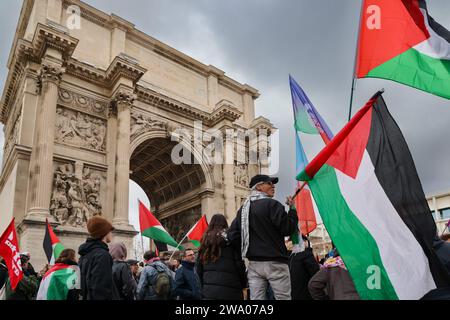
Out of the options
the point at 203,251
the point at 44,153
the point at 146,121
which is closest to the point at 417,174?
the point at 203,251

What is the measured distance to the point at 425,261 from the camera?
2812 mm

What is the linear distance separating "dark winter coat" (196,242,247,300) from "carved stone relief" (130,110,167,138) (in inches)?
633

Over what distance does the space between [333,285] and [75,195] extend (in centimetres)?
1415

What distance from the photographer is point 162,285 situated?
517 centimetres

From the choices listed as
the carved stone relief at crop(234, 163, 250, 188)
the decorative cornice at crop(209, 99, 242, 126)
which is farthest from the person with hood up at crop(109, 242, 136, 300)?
the carved stone relief at crop(234, 163, 250, 188)

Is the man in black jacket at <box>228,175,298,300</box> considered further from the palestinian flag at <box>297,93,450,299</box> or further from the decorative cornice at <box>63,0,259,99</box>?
the decorative cornice at <box>63,0,259,99</box>

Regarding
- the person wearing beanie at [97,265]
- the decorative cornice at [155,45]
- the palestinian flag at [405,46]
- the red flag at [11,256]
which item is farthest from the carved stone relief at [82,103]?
the palestinian flag at [405,46]

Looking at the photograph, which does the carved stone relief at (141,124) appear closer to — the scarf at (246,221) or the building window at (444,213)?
the scarf at (246,221)

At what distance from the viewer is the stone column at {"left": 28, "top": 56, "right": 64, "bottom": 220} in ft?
46.3

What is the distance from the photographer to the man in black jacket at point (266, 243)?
365 cm

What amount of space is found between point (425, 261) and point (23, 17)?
872 inches

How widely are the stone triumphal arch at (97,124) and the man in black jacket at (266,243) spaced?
463 inches
